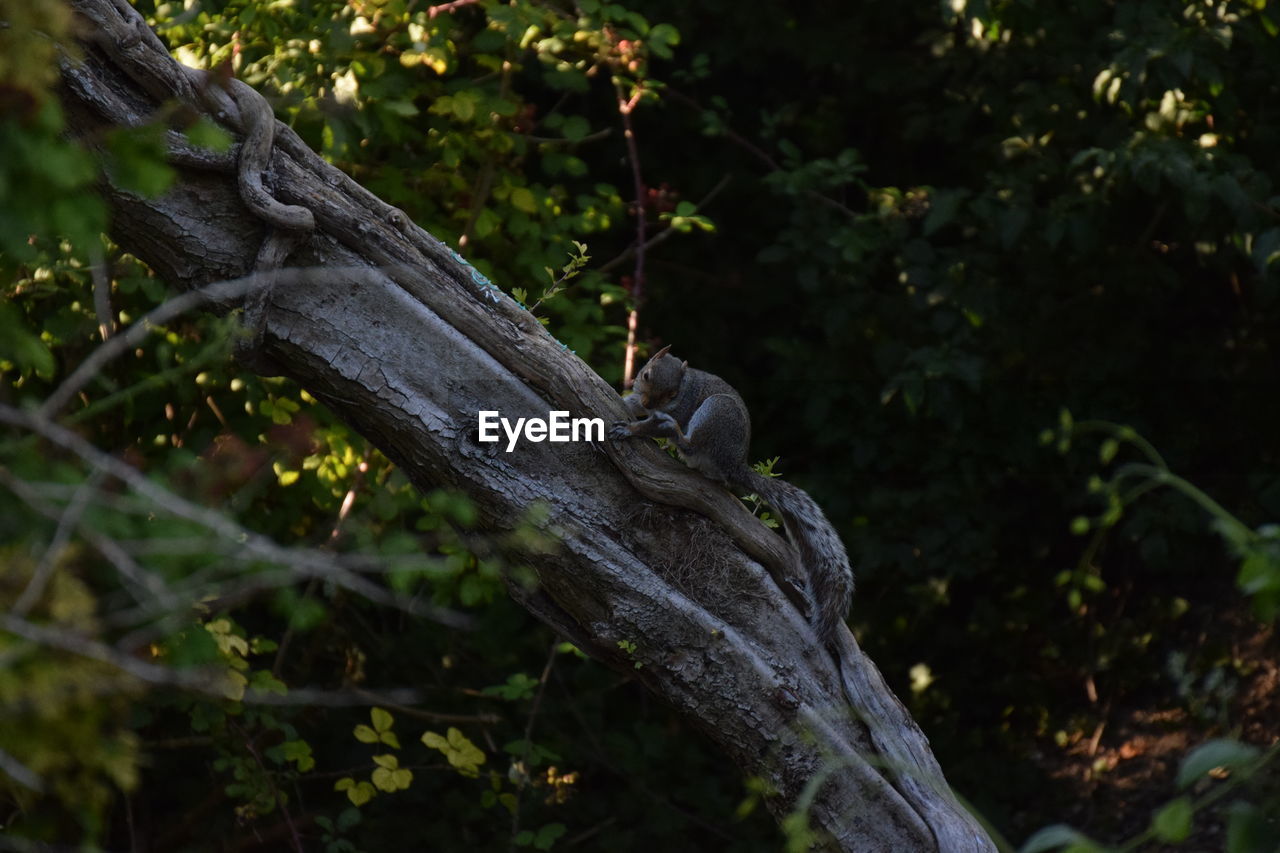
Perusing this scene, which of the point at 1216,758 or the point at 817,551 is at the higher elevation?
the point at 1216,758

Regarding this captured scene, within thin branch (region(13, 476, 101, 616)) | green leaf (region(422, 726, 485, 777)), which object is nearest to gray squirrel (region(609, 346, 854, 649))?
green leaf (region(422, 726, 485, 777))

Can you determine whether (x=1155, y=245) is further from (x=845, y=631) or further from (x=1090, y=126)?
(x=845, y=631)

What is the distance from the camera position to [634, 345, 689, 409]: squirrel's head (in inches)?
129

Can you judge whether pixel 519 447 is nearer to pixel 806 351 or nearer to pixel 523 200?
pixel 523 200

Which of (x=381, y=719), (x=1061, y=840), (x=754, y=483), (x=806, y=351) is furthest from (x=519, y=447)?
(x=806, y=351)

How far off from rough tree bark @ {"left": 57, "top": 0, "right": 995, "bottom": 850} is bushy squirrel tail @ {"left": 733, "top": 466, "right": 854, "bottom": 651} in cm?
6

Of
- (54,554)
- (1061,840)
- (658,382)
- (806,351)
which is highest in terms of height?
(54,554)

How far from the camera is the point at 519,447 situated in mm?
2717

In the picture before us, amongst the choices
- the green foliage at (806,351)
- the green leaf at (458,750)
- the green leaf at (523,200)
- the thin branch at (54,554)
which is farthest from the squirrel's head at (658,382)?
the thin branch at (54,554)

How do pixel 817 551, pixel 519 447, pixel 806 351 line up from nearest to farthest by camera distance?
1. pixel 519 447
2. pixel 817 551
3. pixel 806 351

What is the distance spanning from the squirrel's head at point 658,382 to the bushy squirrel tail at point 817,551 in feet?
1.22

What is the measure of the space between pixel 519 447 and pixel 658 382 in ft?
2.15

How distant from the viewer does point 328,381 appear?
8.80 ft

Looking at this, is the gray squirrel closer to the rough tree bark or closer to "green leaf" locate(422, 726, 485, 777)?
the rough tree bark
